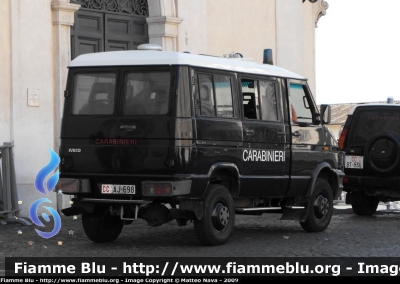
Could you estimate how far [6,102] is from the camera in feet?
53.3

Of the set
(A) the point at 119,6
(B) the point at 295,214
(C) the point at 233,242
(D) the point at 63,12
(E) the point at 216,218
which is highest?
(A) the point at 119,6

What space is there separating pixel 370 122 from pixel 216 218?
224 inches

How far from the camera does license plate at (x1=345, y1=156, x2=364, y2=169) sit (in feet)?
56.2

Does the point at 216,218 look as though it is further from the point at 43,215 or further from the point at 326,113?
the point at 326,113

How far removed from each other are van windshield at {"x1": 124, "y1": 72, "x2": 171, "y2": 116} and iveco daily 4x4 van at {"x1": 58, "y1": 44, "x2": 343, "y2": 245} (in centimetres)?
1

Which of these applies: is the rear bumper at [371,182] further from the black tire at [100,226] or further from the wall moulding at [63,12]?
the black tire at [100,226]

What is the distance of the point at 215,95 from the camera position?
12766mm

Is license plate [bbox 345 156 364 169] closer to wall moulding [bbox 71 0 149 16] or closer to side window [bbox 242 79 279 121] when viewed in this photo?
side window [bbox 242 79 279 121]

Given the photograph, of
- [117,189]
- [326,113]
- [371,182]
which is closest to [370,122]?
[371,182]

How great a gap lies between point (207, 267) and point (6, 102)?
7.19 meters

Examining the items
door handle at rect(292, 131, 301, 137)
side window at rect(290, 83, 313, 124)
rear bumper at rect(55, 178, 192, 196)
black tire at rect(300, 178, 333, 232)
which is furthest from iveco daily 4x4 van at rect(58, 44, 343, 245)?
black tire at rect(300, 178, 333, 232)

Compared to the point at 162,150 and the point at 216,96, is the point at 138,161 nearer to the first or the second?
the point at 162,150

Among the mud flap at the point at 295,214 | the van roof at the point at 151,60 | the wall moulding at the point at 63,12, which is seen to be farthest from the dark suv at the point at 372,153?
the wall moulding at the point at 63,12
